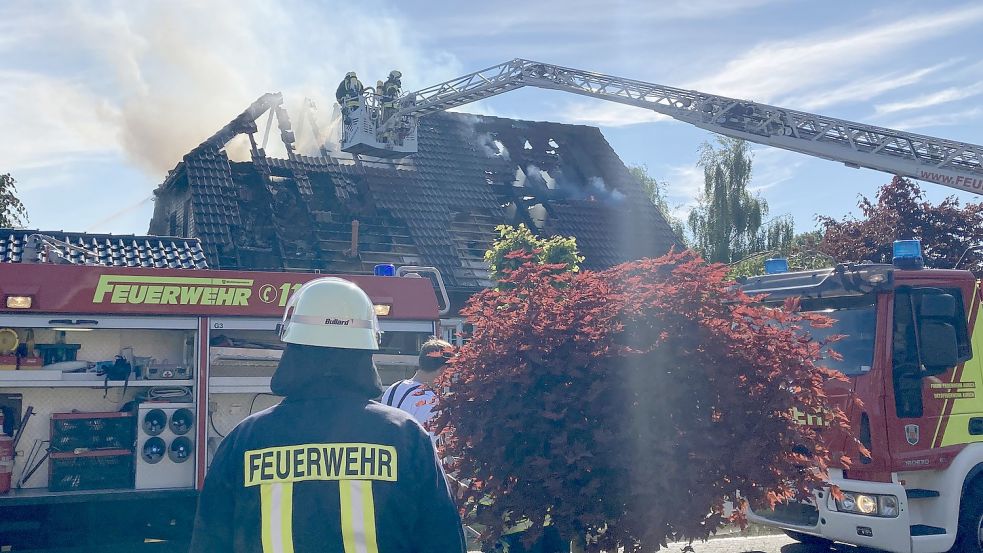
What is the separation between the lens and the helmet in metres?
2.55

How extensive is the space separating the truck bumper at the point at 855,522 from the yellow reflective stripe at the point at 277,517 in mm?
4400

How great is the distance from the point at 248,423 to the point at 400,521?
0.50m

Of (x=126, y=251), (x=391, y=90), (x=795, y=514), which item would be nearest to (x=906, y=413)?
(x=795, y=514)

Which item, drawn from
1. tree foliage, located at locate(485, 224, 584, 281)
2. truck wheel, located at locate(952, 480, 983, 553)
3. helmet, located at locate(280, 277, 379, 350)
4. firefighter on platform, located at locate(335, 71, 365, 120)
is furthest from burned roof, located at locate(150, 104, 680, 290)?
helmet, located at locate(280, 277, 379, 350)

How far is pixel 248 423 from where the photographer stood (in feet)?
8.34

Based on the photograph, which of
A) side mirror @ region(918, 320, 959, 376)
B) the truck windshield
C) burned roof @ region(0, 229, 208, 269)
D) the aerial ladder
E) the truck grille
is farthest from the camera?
the aerial ladder

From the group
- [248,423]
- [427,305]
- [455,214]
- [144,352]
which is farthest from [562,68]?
[248,423]

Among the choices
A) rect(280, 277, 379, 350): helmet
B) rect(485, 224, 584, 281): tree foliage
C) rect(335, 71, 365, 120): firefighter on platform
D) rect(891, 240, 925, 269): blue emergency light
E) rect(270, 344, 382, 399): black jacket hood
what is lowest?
rect(270, 344, 382, 399): black jacket hood

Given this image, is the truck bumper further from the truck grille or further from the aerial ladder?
the aerial ladder

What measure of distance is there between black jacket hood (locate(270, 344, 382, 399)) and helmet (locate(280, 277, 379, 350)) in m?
0.03

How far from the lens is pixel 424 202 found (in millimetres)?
20562

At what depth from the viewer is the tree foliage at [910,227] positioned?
725 inches

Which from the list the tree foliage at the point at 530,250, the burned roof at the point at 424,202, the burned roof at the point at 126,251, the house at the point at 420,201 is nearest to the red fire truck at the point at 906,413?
the burned roof at the point at 126,251

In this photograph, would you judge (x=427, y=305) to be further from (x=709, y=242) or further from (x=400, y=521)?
(x=709, y=242)
